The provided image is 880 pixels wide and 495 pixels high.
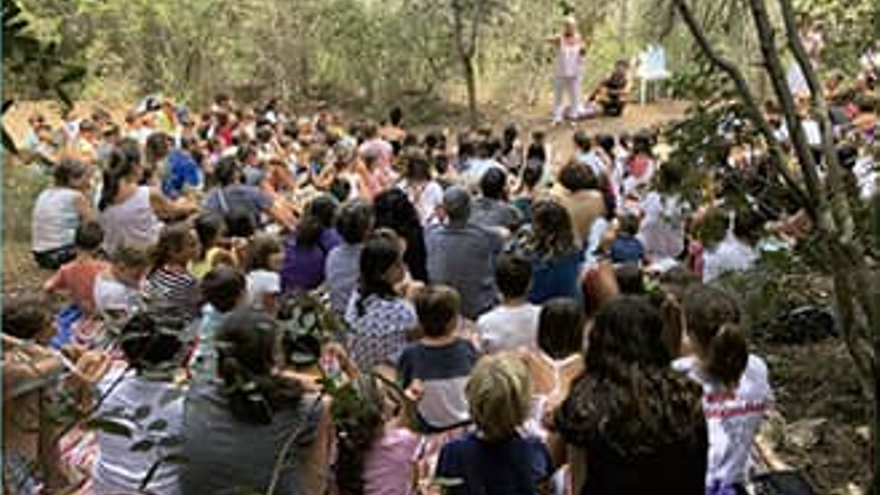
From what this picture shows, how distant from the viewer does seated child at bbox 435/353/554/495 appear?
355 cm

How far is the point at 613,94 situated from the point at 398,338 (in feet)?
39.7

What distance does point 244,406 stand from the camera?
10.5 feet

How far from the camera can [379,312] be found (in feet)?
16.7

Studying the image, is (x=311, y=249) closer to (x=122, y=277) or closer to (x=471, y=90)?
(x=122, y=277)

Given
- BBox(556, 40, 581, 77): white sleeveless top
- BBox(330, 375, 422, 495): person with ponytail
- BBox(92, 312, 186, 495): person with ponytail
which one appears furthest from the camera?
BBox(556, 40, 581, 77): white sleeveless top

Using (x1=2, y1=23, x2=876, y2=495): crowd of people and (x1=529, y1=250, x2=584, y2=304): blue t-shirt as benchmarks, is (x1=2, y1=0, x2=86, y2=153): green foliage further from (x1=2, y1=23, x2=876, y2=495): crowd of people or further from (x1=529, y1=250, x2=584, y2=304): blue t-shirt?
(x1=529, y1=250, x2=584, y2=304): blue t-shirt

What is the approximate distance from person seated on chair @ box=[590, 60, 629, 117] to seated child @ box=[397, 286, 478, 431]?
12.3 m

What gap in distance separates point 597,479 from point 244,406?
91cm

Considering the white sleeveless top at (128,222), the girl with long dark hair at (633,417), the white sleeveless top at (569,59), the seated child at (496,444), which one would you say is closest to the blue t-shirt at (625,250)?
the white sleeveless top at (128,222)

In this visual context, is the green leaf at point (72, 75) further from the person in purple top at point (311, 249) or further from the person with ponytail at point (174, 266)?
the person in purple top at point (311, 249)

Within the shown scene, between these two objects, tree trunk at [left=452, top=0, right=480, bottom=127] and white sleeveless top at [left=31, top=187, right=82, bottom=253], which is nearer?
white sleeveless top at [left=31, top=187, right=82, bottom=253]

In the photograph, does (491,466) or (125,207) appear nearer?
(491,466)

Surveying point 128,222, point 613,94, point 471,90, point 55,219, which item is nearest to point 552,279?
point 128,222

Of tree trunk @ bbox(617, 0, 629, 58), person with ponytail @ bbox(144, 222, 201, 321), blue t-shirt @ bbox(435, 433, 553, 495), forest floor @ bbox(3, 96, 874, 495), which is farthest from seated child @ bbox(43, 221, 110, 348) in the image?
tree trunk @ bbox(617, 0, 629, 58)
